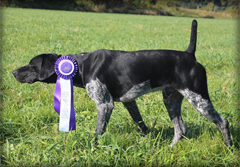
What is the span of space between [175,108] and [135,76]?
0.80 meters

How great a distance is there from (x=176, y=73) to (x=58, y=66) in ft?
4.76

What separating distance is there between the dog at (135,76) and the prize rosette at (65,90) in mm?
107

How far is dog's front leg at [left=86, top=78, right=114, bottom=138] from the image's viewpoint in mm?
2967

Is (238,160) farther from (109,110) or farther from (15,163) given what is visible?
(15,163)

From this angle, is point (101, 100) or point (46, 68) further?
point (46, 68)

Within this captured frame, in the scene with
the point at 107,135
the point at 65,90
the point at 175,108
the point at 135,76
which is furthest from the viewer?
the point at 175,108

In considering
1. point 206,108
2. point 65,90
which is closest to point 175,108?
point 206,108

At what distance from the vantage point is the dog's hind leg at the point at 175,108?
334 centimetres

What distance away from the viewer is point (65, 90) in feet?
10.4

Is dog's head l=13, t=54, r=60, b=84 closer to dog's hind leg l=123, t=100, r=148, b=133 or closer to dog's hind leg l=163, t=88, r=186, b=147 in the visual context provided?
dog's hind leg l=123, t=100, r=148, b=133

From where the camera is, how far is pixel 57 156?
277 centimetres

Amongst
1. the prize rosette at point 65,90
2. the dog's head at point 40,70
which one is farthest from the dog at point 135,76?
the prize rosette at point 65,90

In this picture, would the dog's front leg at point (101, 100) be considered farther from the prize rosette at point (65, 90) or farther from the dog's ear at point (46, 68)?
the dog's ear at point (46, 68)

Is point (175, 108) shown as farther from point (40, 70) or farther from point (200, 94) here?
point (40, 70)
